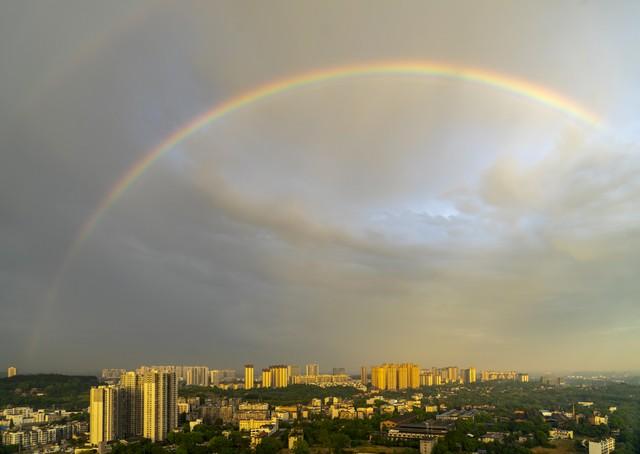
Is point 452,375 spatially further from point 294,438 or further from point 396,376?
point 294,438

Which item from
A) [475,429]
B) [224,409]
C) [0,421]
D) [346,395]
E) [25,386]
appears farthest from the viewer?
[346,395]

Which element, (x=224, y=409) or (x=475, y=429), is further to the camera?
(x=224, y=409)

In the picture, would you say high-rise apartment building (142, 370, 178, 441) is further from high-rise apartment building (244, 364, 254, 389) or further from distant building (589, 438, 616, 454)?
high-rise apartment building (244, 364, 254, 389)

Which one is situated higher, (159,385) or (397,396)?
(159,385)

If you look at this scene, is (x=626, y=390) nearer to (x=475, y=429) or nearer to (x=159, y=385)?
(x=475, y=429)

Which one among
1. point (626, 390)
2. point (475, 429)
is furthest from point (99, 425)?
point (626, 390)

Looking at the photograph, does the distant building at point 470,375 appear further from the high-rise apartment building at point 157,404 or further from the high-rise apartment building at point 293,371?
the high-rise apartment building at point 157,404

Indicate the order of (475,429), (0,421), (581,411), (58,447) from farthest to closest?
(581,411) → (0,421) → (475,429) → (58,447)
